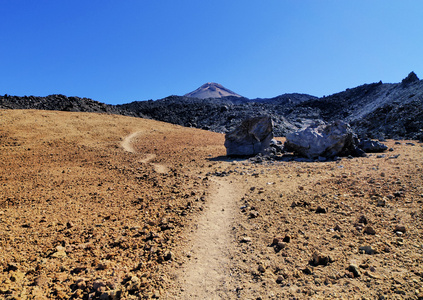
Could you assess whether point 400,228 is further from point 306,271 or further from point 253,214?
point 253,214

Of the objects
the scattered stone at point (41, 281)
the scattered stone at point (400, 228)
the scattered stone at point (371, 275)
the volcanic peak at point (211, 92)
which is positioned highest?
the volcanic peak at point (211, 92)

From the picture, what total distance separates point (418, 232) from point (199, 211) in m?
4.49

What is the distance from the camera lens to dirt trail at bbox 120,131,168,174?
11.6 metres

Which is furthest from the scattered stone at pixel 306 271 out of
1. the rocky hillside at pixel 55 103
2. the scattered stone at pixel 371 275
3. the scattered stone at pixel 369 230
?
the rocky hillside at pixel 55 103

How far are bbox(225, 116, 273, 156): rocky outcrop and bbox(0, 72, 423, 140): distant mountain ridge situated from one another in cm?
1060

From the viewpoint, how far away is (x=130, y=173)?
35.0 feet

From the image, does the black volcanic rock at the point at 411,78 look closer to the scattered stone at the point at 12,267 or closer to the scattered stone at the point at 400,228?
the scattered stone at the point at 400,228

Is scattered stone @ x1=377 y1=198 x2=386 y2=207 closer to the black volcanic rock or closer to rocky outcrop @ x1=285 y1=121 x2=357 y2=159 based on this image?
rocky outcrop @ x1=285 y1=121 x2=357 y2=159

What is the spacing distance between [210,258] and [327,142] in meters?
9.78

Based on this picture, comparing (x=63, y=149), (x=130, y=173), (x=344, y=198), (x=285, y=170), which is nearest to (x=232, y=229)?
(x=344, y=198)

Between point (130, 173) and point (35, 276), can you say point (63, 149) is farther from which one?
point (35, 276)

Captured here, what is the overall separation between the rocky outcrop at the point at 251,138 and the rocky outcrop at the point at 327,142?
197cm

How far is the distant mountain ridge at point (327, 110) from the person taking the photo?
81.1 ft

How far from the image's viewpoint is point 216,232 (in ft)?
18.4
